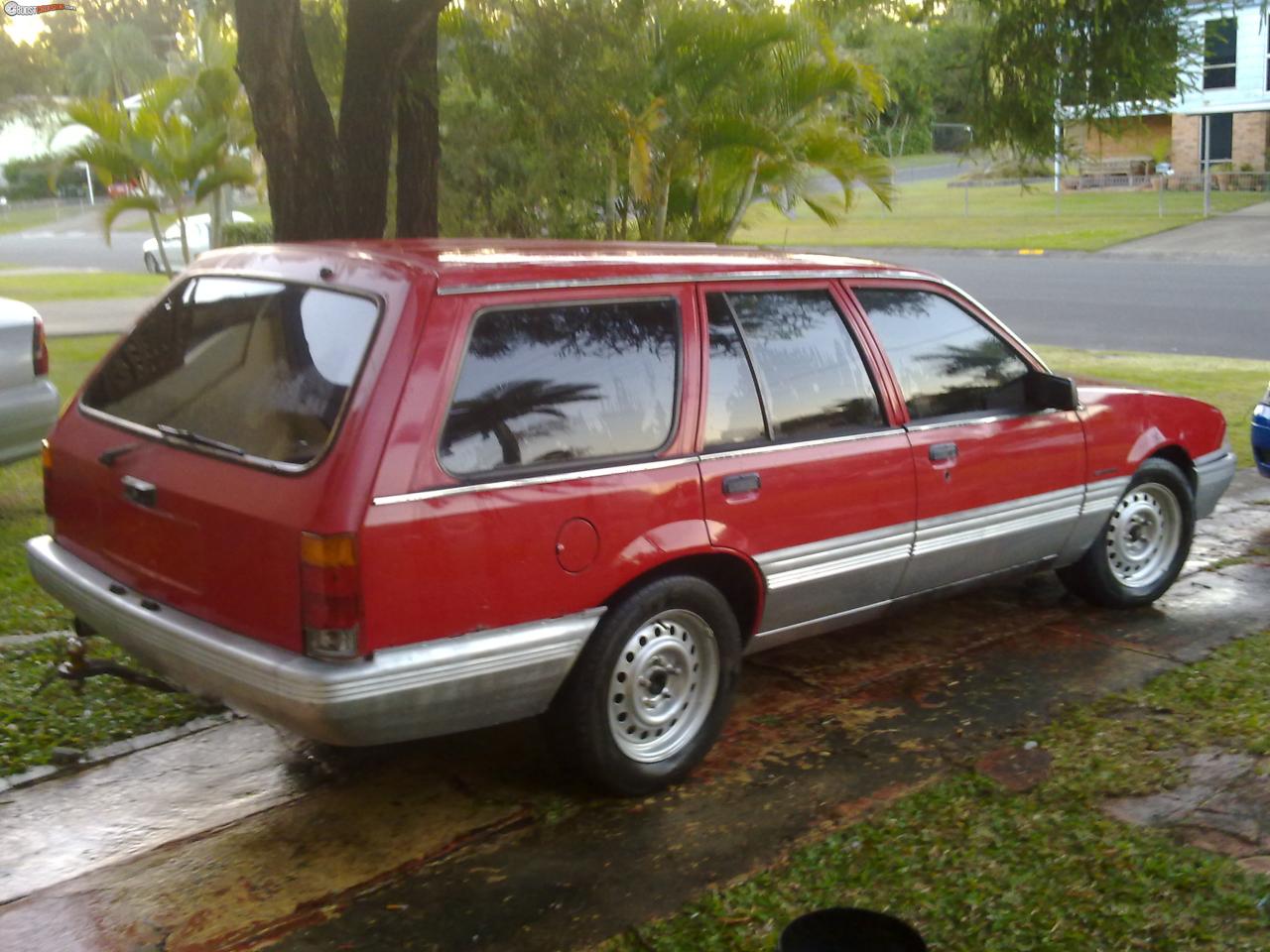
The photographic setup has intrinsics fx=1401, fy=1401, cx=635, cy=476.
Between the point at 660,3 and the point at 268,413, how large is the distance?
6.34 m

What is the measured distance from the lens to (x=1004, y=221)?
35.7 m

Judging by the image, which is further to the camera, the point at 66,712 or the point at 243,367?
the point at 66,712

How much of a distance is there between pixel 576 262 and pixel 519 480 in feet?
2.74

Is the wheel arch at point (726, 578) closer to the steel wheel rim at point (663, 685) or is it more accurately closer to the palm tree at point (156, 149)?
the steel wheel rim at point (663, 685)

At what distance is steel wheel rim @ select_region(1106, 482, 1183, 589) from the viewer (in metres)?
6.30

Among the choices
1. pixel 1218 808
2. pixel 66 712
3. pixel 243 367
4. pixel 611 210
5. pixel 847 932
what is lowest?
pixel 1218 808

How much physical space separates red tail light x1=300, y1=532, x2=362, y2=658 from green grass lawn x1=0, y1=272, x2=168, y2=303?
19.0 m

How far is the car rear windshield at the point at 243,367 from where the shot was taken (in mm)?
3963

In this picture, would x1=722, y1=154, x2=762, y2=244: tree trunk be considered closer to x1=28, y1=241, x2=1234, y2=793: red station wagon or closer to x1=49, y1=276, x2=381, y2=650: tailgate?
x1=28, y1=241, x2=1234, y2=793: red station wagon

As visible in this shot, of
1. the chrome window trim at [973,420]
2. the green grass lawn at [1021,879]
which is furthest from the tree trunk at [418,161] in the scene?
the green grass lawn at [1021,879]

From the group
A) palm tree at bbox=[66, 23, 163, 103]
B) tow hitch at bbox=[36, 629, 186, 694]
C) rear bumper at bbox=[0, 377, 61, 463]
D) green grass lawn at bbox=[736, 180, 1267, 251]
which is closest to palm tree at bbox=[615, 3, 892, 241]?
rear bumper at bbox=[0, 377, 61, 463]

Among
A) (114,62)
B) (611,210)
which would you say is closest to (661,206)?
(611,210)

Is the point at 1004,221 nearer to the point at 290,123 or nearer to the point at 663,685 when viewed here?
the point at 290,123

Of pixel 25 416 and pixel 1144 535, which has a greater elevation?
pixel 25 416
